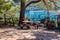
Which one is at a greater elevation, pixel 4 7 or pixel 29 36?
pixel 4 7

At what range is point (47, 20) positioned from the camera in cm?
1256

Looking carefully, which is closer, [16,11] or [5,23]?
[5,23]

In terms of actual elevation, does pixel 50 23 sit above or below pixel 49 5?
below

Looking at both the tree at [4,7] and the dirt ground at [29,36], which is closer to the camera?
the dirt ground at [29,36]

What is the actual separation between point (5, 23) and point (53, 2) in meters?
4.33

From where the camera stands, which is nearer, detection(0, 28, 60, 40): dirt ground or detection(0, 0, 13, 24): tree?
detection(0, 28, 60, 40): dirt ground

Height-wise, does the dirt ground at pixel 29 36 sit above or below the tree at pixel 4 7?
below

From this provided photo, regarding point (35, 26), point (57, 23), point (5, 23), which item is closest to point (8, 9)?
point (5, 23)

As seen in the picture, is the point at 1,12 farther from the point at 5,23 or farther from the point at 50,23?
the point at 50,23

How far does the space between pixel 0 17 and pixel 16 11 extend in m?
2.17

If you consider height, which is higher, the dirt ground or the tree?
the tree

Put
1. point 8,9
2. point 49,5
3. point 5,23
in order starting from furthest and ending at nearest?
point 8,9, point 5,23, point 49,5

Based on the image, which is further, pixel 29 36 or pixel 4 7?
pixel 4 7

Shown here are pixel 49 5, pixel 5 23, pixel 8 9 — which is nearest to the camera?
pixel 49 5
